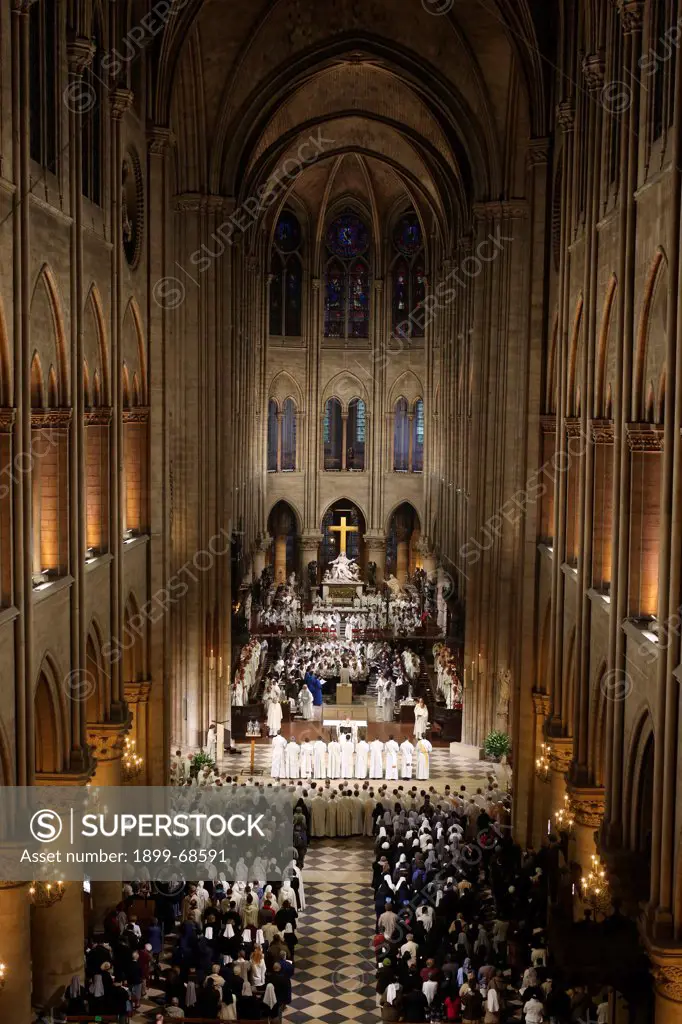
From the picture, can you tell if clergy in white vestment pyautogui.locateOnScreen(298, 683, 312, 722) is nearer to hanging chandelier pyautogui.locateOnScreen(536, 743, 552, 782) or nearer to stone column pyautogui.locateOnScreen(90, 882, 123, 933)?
hanging chandelier pyautogui.locateOnScreen(536, 743, 552, 782)

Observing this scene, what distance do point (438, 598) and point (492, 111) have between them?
1999 cm

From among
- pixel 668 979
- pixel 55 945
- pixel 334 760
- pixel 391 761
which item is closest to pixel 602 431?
pixel 668 979

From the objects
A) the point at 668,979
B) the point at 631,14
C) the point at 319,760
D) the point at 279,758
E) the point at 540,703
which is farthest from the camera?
the point at 319,760

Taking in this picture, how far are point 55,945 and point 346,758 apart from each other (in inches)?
575

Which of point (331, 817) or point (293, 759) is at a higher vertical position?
point (293, 759)

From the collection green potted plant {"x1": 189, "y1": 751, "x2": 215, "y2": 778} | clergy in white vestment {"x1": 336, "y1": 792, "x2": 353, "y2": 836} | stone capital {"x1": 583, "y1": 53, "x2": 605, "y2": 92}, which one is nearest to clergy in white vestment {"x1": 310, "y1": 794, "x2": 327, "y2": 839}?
clergy in white vestment {"x1": 336, "y1": 792, "x2": 353, "y2": 836}

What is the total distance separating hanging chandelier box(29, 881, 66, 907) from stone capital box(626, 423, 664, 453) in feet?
35.2

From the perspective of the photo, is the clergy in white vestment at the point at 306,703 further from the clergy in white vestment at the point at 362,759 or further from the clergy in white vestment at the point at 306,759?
the clergy in white vestment at the point at 362,759

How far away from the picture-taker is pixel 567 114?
77.9ft

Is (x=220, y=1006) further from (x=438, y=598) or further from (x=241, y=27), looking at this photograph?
(x=438, y=598)

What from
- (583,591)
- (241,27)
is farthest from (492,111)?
(583,591)

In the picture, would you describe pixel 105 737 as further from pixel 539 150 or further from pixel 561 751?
pixel 539 150

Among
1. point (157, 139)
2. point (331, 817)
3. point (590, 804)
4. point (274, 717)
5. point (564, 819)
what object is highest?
point (157, 139)

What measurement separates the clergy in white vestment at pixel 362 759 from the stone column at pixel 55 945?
46.5ft
